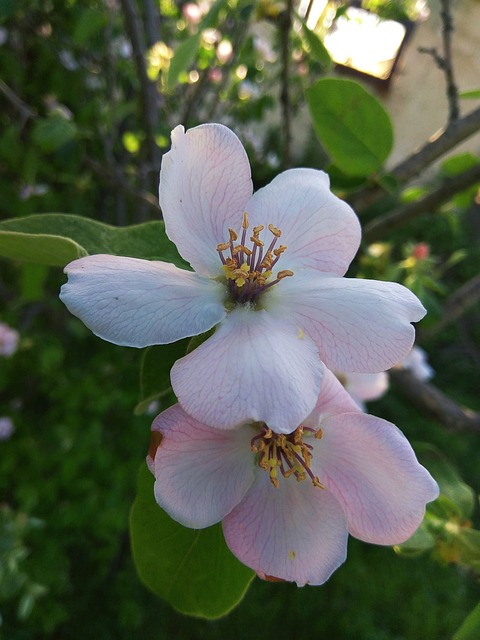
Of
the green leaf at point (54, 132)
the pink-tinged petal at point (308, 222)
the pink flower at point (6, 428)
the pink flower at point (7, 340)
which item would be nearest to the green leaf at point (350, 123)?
the pink-tinged petal at point (308, 222)

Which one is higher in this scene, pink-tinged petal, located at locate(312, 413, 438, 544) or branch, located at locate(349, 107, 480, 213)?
branch, located at locate(349, 107, 480, 213)

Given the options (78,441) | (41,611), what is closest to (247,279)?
(78,441)

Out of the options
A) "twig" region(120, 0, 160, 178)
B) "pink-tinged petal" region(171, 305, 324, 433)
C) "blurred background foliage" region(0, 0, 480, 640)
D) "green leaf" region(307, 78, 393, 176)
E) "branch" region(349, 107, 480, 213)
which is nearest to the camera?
"pink-tinged petal" region(171, 305, 324, 433)

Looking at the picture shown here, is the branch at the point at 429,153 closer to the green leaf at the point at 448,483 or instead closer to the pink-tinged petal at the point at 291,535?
the green leaf at the point at 448,483

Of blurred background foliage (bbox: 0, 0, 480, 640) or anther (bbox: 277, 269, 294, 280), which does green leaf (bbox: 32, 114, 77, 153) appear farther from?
anther (bbox: 277, 269, 294, 280)

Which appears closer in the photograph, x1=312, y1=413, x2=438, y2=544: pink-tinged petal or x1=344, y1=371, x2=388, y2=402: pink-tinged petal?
x1=312, y1=413, x2=438, y2=544: pink-tinged petal

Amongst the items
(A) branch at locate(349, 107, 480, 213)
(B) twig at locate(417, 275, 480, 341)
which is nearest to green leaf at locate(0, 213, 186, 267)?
(A) branch at locate(349, 107, 480, 213)
